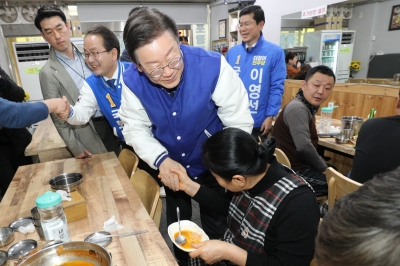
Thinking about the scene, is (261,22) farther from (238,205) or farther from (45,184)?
(45,184)

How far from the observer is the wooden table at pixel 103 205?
95 centimetres

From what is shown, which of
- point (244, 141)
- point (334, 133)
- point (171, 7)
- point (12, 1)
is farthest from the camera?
point (171, 7)

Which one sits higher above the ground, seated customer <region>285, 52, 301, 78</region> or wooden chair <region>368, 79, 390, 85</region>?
seated customer <region>285, 52, 301, 78</region>

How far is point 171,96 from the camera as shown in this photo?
4.24 ft

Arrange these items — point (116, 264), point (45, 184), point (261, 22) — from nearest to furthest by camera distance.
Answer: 1. point (116, 264)
2. point (45, 184)
3. point (261, 22)

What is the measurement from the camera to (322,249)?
0.44 metres

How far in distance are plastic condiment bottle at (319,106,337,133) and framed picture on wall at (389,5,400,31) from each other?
127 centimetres

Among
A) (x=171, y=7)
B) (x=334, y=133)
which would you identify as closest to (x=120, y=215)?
(x=334, y=133)

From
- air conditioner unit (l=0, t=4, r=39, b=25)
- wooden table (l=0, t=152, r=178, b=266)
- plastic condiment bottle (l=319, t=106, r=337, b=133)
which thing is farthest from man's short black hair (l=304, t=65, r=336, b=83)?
air conditioner unit (l=0, t=4, r=39, b=25)

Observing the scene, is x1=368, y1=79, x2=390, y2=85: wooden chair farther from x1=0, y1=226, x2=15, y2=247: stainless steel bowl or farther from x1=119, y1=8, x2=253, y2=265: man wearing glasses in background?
x1=0, y1=226, x2=15, y2=247: stainless steel bowl

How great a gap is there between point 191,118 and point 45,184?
1018 millimetres

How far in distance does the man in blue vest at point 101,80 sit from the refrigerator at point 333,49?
116 inches

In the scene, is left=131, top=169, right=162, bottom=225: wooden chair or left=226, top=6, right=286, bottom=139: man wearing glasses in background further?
left=226, top=6, right=286, bottom=139: man wearing glasses in background

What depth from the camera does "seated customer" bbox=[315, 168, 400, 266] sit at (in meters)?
0.37
